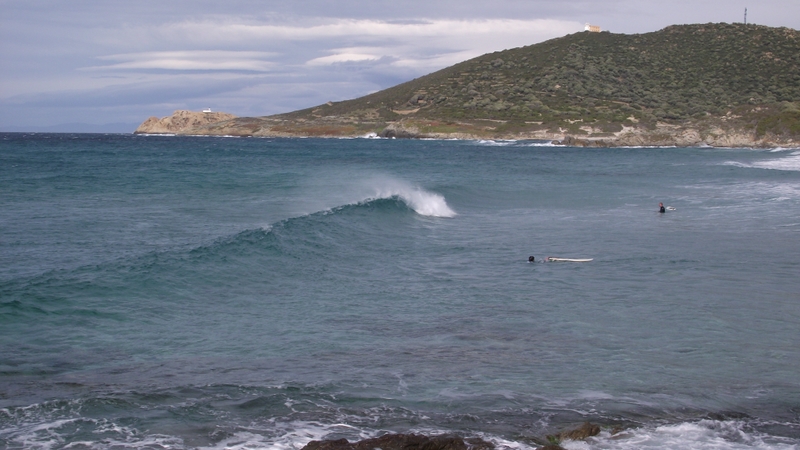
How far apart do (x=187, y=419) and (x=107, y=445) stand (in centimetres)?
93

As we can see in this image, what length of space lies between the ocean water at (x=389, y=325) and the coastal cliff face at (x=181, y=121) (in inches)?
4570

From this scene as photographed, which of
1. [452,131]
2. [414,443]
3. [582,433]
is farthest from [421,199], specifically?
[452,131]

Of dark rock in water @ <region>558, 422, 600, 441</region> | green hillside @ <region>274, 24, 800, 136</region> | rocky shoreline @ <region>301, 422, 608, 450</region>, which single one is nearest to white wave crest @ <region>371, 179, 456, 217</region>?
dark rock in water @ <region>558, 422, 600, 441</region>

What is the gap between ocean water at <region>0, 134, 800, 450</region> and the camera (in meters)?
8.41

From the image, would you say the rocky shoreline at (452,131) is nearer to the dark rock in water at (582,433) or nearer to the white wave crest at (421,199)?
the white wave crest at (421,199)

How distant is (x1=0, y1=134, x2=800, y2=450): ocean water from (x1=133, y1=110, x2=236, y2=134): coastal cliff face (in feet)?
381

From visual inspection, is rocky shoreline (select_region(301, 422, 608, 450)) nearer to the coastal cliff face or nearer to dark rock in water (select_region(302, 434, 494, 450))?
dark rock in water (select_region(302, 434, 494, 450))

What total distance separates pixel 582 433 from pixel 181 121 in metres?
141

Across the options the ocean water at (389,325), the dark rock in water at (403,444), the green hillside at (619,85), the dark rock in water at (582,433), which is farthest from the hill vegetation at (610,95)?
the dark rock in water at (403,444)

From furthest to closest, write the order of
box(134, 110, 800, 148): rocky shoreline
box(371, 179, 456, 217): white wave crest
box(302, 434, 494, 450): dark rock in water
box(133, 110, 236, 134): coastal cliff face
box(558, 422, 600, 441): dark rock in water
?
box(133, 110, 236, 134): coastal cliff face < box(134, 110, 800, 148): rocky shoreline < box(371, 179, 456, 217): white wave crest < box(558, 422, 600, 441): dark rock in water < box(302, 434, 494, 450): dark rock in water

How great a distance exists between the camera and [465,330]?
12055mm

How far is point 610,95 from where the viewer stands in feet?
330

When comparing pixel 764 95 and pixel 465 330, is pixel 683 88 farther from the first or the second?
pixel 465 330

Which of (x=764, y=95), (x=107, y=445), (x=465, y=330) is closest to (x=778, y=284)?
(x=465, y=330)
